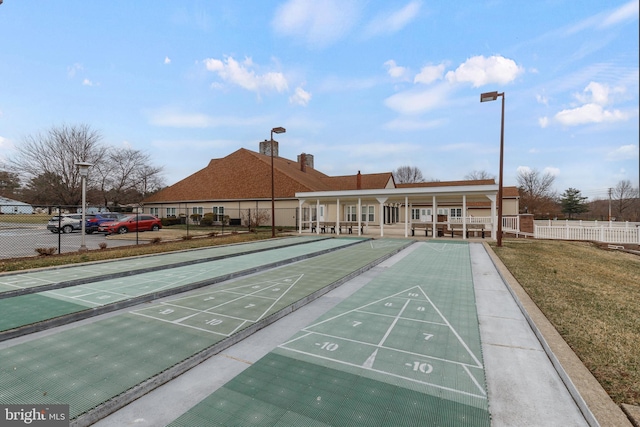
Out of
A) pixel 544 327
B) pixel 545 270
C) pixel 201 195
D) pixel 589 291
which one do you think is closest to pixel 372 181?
pixel 201 195

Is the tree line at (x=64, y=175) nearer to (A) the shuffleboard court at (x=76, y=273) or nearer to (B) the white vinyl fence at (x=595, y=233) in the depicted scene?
(A) the shuffleboard court at (x=76, y=273)

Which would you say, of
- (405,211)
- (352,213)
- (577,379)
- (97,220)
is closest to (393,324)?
(577,379)

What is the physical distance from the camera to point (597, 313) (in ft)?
16.0

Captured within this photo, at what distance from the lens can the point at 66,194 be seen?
3325 cm

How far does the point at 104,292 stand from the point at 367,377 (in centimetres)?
597

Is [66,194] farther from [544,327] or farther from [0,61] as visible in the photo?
[544,327]

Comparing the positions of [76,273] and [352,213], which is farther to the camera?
[352,213]

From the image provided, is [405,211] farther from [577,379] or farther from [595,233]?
[577,379]

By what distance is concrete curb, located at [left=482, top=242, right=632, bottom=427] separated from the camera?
230 centimetres

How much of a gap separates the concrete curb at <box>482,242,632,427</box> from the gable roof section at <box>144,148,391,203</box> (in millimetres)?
26627
